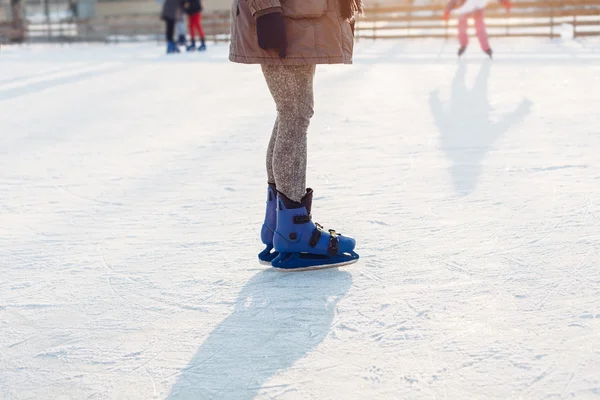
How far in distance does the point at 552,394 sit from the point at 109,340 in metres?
1.11

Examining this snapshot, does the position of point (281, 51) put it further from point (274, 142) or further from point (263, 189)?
point (263, 189)

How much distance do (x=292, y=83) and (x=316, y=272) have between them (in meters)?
0.63

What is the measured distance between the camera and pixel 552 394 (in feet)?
5.54

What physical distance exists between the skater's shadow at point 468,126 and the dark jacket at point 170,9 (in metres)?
7.15

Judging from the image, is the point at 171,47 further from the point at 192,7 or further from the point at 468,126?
the point at 468,126

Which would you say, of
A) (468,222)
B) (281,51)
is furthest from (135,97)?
(281,51)

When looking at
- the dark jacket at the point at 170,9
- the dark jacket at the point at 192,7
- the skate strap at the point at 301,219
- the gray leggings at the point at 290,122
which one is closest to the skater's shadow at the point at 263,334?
the skate strap at the point at 301,219

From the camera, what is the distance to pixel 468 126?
18.4 ft

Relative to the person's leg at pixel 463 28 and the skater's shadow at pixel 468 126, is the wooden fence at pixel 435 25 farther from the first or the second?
the skater's shadow at pixel 468 126

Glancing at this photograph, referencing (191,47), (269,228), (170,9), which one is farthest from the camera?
(191,47)

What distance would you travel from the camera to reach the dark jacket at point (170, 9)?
13.8m

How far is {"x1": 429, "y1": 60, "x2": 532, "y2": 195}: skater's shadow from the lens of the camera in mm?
4141

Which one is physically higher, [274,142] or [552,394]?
[274,142]

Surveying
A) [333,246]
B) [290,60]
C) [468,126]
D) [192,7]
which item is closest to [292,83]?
[290,60]
